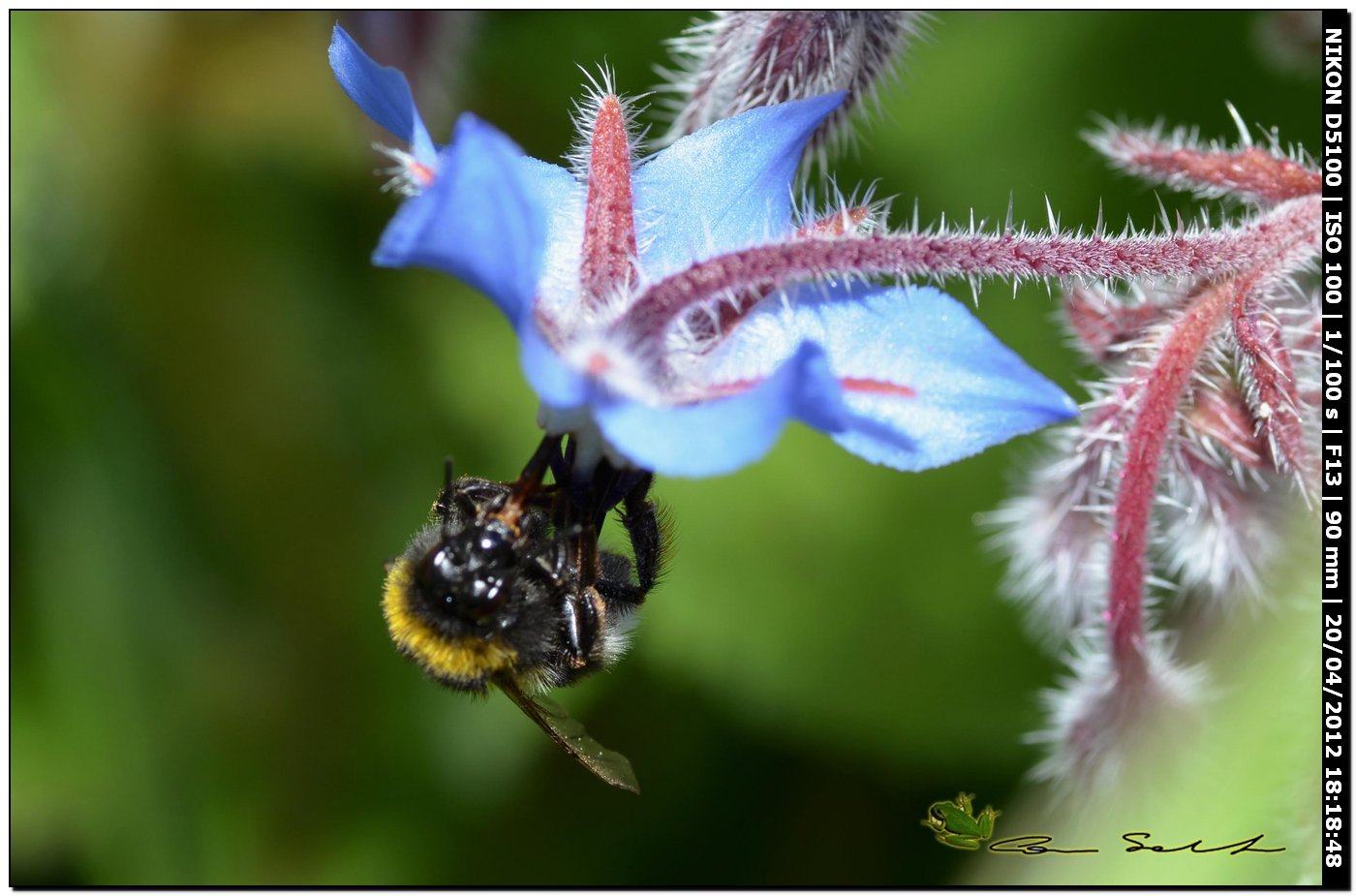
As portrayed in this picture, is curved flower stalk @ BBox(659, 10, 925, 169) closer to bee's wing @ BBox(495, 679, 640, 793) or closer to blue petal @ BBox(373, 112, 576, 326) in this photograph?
blue petal @ BBox(373, 112, 576, 326)

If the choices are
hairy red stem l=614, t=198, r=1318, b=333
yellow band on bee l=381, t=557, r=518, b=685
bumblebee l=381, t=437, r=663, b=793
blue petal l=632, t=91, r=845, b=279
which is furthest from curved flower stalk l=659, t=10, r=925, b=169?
yellow band on bee l=381, t=557, r=518, b=685

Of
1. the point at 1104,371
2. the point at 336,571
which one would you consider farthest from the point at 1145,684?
the point at 336,571

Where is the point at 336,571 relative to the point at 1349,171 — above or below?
below

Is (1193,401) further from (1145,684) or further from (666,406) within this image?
(666,406)
